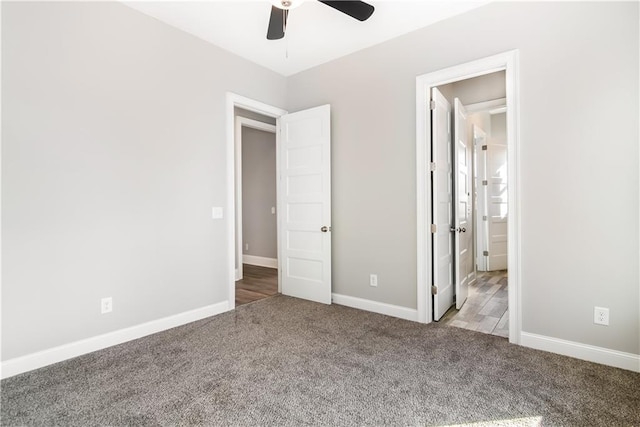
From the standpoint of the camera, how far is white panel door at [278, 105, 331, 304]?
12.1 feet

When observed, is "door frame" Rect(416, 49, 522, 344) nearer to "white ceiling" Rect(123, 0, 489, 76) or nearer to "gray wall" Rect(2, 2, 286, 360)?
"white ceiling" Rect(123, 0, 489, 76)

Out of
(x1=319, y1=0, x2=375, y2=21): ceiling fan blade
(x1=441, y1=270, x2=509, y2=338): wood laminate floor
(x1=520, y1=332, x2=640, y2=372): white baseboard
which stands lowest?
(x1=441, y1=270, x2=509, y2=338): wood laminate floor

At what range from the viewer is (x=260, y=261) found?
6195mm

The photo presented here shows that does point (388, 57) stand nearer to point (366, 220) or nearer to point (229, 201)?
point (366, 220)

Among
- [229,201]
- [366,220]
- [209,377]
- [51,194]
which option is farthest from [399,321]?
[51,194]

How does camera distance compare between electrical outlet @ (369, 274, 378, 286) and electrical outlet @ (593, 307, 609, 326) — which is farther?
electrical outlet @ (369, 274, 378, 286)

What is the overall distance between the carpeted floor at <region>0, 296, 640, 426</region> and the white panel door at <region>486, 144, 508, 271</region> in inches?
122

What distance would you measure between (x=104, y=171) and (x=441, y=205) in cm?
305

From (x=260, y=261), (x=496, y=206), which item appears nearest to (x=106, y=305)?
(x=260, y=261)

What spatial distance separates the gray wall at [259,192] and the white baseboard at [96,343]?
2.76 metres

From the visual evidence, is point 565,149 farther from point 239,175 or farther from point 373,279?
point 239,175

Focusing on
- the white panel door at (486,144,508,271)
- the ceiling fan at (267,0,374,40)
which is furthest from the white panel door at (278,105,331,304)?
the white panel door at (486,144,508,271)

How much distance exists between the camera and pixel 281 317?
3256 mm

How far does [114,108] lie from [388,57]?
2.61m
